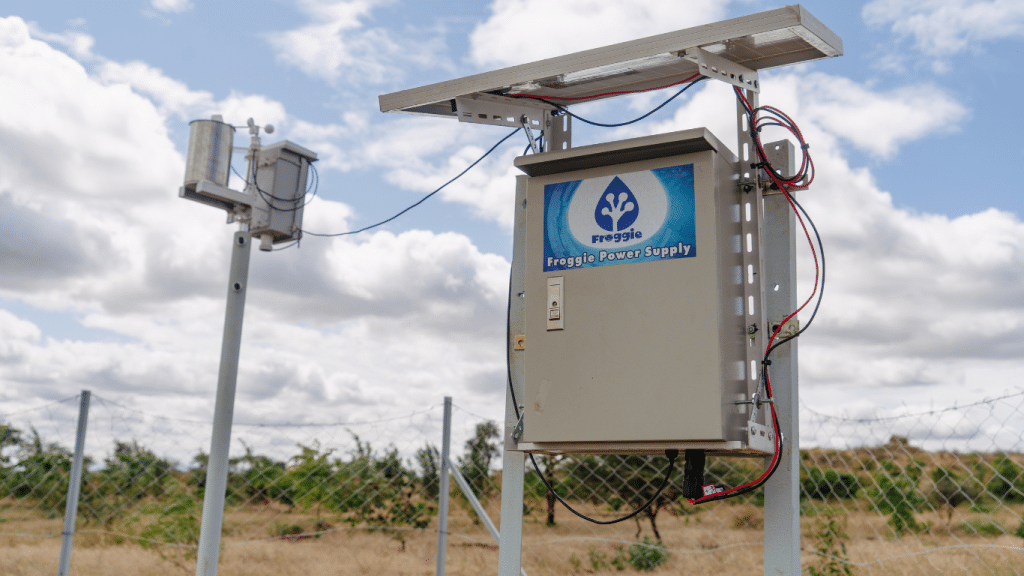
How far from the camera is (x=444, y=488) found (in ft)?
19.6

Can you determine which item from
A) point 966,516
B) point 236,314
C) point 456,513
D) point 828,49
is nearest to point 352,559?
point 456,513

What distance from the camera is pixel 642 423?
3027 millimetres

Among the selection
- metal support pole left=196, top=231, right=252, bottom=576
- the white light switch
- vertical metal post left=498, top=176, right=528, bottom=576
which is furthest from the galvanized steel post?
the white light switch

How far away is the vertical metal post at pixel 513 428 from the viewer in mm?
3568

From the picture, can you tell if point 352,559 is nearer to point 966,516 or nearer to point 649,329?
point 649,329

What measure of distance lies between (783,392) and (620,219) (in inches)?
36.8

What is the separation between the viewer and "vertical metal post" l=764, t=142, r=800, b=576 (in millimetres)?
3174

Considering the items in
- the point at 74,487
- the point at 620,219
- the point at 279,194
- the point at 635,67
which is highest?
the point at 279,194

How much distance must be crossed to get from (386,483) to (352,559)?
1.16 metres

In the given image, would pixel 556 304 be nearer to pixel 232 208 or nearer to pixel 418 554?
pixel 232 208

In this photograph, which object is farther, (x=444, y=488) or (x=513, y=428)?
(x=444, y=488)

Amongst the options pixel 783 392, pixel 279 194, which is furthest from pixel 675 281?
pixel 279 194

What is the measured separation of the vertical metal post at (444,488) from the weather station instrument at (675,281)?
240cm

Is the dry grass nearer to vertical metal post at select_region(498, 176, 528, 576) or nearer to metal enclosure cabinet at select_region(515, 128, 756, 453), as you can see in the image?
vertical metal post at select_region(498, 176, 528, 576)
